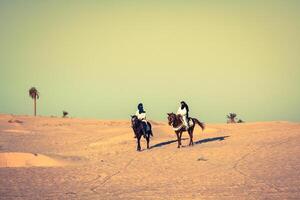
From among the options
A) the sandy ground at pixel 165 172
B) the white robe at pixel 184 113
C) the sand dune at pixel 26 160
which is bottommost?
the sandy ground at pixel 165 172

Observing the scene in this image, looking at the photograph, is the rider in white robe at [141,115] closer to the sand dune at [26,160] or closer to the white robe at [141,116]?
the white robe at [141,116]

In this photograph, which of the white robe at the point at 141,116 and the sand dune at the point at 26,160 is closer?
the sand dune at the point at 26,160

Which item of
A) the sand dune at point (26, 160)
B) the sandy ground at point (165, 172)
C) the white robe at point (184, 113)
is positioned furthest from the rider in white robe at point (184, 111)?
the sand dune at point (26, 160)

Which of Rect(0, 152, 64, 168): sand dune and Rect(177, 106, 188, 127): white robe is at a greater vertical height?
Rect(177, 106, 188, 127): white robe

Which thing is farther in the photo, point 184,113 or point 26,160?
point 184,113

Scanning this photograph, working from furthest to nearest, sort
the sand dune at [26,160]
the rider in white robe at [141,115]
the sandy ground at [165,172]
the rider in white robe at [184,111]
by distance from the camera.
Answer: the rider in white robe at [141,115] → the rider in white robe at [184,111] → the sand dune at [26,160] → the sandy ground at [165,172]

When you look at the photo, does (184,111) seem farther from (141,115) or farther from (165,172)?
(165,172)

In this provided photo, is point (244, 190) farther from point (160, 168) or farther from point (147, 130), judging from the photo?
point (147, 130)

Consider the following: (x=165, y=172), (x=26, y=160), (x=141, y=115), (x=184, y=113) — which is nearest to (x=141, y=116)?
(x=141, y=115)

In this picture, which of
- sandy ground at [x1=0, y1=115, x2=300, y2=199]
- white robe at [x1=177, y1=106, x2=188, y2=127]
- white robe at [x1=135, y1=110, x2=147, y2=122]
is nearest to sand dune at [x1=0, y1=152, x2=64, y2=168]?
sandy ground at [x1=0, y1=115, x2=300, y2=199]

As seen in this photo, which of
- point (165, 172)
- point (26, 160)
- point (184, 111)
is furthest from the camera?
point (184, 111)

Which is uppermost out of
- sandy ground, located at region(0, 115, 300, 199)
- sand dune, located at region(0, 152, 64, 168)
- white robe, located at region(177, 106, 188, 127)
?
white robe, located at region(177, 106, 188, 127)

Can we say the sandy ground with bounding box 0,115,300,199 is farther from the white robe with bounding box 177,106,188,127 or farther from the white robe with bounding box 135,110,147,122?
the white robe with bounding box 135,110,147,122

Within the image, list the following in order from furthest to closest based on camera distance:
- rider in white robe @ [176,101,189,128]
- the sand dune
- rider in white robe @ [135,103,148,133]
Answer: rider in white robe @ [135,103,148,133], rider in white robe @ [176,101,189,128], the sand dune
